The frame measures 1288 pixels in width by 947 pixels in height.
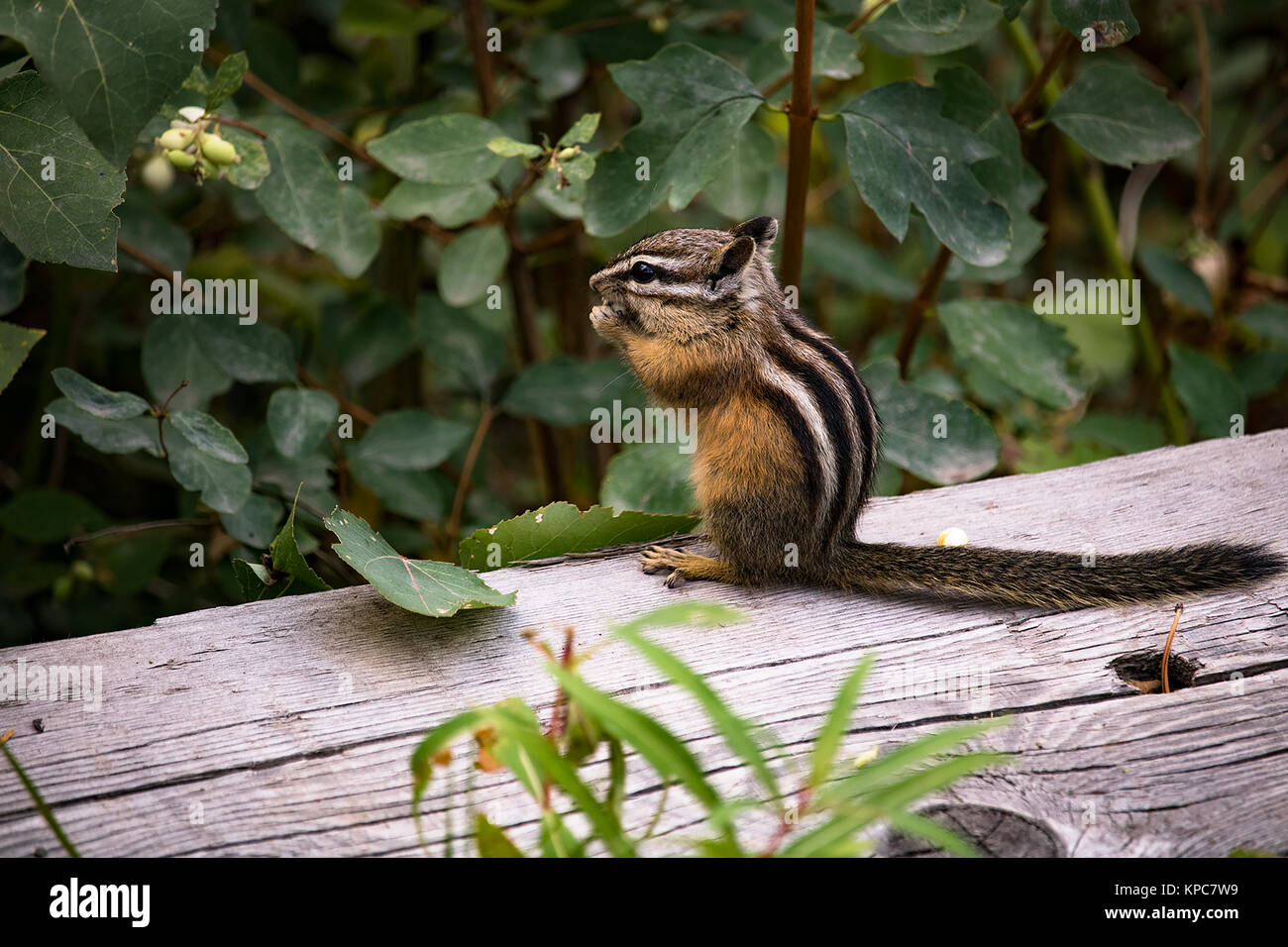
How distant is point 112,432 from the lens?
2.36 meters

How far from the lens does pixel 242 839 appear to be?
1435 mm

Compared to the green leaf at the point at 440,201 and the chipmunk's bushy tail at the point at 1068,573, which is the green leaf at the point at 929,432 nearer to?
the chipmunk's bushy tail at the point at 1068,573

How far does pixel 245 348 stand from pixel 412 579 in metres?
1.26

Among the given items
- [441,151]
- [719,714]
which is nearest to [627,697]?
[719,714]

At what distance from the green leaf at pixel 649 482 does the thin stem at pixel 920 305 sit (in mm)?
789

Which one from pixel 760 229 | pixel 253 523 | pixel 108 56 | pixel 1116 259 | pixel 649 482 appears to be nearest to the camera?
pixel 108 56

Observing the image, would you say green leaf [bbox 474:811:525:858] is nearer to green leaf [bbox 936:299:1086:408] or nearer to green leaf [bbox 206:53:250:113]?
green leaf [bbox 206:53:250:113]

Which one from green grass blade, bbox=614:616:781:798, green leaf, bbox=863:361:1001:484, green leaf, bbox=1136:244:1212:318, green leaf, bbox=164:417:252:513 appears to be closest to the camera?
green grass blade, bbox=614:616:781:798

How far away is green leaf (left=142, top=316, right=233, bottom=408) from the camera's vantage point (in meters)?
2.79

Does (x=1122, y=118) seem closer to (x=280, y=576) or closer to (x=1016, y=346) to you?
(x=1016, y=346)

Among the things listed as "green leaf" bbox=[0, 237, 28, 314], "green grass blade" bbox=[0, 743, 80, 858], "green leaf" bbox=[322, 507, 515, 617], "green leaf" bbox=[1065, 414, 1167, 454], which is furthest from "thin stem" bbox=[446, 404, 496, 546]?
"green leaf" bbox=[1065, 414, 1167, 454]

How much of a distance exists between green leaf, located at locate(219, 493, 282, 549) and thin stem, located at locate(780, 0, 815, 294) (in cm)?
142

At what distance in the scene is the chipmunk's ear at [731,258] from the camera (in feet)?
8.25
